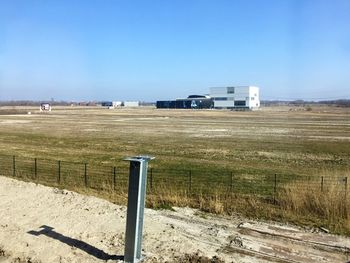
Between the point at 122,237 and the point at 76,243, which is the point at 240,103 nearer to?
the point at 122,237

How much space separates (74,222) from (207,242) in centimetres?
320

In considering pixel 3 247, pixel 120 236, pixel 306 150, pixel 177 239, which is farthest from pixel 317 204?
pixel 306 150

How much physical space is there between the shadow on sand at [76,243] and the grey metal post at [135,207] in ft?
1.21

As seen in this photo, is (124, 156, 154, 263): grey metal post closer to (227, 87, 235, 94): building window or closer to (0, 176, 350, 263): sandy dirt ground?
(0, 176, 350, 263): sandy dirt ground

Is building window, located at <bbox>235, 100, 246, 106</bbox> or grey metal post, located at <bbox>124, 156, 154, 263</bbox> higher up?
building window, located at <bbox>235, 100, 246, 106</bbox>

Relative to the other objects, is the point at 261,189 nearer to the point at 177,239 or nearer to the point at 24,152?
the point at 177,239

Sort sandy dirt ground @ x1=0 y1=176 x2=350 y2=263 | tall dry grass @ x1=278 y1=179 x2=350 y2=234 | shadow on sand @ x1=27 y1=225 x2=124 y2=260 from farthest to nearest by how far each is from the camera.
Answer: tall dry grass @ x1=278 y1=179 x2=350 y2=234 → sandy dirt ground @ x1=0 y1=176 x2=350 y2=263 → shadow on sand @ x1=27 y1=225 x2=124 y2=260

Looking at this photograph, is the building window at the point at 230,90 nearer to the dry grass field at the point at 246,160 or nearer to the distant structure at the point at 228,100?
the distant structure at the point at 228,100

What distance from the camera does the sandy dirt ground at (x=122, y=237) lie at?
938cm

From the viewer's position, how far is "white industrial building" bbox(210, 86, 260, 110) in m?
178

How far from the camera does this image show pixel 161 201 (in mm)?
15836

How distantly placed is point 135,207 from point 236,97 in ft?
571

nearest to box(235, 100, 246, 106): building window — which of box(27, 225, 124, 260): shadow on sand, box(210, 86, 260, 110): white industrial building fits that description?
box(210, 86, 260, 110): white industrial building

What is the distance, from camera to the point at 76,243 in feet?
31.9
